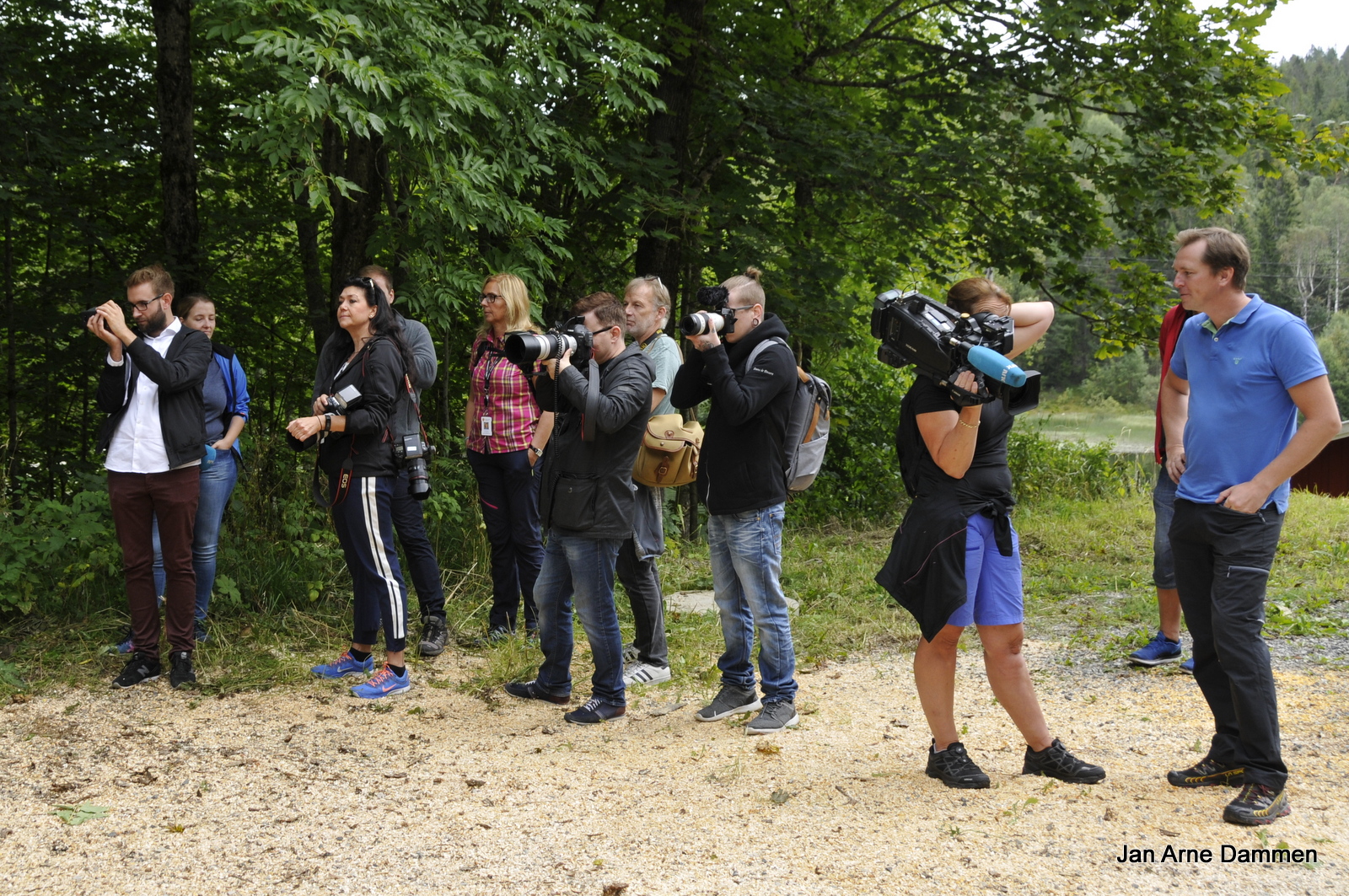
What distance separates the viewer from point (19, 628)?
5.46 m

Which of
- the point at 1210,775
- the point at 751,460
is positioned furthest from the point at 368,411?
the point at 1210,775

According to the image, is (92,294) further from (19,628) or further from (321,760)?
(321,760)

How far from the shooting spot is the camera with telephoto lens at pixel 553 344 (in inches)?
144

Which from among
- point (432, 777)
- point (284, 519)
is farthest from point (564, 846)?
point (284, 519)

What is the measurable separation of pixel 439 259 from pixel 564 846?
3.76 m

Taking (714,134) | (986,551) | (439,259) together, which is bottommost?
(986,551)

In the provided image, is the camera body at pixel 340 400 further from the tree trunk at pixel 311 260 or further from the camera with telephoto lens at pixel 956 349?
the tree trunk at pixel 311 260

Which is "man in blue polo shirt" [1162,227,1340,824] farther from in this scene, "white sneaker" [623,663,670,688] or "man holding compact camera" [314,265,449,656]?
"man holding compact camera" [314,265,449,656]

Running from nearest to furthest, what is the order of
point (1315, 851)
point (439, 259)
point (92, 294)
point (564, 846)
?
point (1315, 851) < point (564, 846) < point (439, 259) < point (92, 294)

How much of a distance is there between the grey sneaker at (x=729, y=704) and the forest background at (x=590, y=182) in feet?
8.23

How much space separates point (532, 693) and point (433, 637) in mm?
938

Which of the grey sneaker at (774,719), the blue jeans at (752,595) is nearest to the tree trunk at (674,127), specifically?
the blue jeans at (752,595)

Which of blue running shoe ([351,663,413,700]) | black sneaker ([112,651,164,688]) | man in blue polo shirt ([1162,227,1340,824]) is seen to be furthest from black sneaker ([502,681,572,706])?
man in blue polo shirt ([1162,227,1340,824])

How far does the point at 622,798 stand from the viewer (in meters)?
3.57
